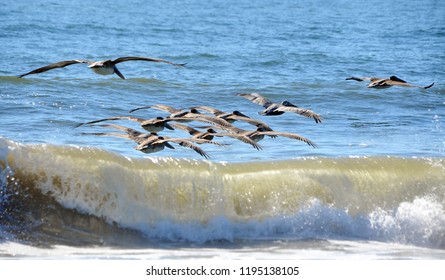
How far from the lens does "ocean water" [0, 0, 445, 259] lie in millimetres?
12125

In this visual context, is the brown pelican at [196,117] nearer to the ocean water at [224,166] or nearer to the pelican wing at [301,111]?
the ocean water at [224,166]

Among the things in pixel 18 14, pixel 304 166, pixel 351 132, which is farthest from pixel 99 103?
pixel 18 14

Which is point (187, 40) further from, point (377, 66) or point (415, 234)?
point (415, 234)

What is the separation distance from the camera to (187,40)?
35312 mm

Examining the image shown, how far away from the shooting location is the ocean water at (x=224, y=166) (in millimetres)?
12125

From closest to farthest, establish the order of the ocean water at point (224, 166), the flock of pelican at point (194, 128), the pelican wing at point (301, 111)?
the ocean water at point (224, 166), the flock of pelican at point (194, 128), the pelican wing at point (301, 111)

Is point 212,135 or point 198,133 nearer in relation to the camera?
point 212,135

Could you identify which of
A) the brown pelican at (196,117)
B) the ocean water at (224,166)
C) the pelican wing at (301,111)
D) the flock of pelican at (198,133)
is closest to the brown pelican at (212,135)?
the flock of pelican at (198,133)

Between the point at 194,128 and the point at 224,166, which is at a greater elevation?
the point at 224,166

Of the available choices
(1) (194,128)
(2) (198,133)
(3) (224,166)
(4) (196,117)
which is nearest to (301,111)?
(3) (224,166)

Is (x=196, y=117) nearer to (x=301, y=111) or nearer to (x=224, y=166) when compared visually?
(x=224, y=166)

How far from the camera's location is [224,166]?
44.0ft

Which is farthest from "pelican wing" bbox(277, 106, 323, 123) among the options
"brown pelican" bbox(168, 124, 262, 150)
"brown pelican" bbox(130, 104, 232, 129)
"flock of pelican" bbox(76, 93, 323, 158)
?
"brown pelican" bbox(130, 104, 232, 129)

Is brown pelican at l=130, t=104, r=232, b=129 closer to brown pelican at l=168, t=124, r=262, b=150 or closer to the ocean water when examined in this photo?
brown pelican at l=168, t=124, r=262, b=150
